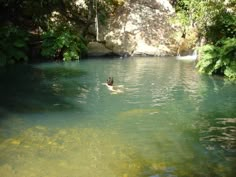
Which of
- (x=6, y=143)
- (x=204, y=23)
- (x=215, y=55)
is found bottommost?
(x=6, y=143)

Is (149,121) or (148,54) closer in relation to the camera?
(149,121)

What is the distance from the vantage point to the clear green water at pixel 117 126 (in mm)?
9773

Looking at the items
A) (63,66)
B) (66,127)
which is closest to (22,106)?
(66,127)

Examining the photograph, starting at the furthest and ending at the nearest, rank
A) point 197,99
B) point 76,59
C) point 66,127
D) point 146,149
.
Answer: point 76,59, point 197,99, point 66,127, point 146,149

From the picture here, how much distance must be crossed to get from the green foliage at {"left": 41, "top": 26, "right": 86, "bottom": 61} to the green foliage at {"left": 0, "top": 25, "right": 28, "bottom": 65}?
160cm

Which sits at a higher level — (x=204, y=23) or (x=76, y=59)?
(x=204, y=23)

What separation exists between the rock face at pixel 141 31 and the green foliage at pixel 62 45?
307 centimetres

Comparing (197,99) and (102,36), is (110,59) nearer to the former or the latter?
(102,36)

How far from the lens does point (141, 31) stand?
33.9 m

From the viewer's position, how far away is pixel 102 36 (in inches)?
1302

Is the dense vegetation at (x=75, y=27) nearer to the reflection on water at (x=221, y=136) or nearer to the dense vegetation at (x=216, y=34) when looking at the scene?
the dense vegetation at (x=216, y=34)

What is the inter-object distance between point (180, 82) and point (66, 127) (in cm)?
977

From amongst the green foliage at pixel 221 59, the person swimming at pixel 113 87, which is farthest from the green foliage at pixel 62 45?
the person swimming at pixel 113 87

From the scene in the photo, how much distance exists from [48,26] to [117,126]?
20710 mm
